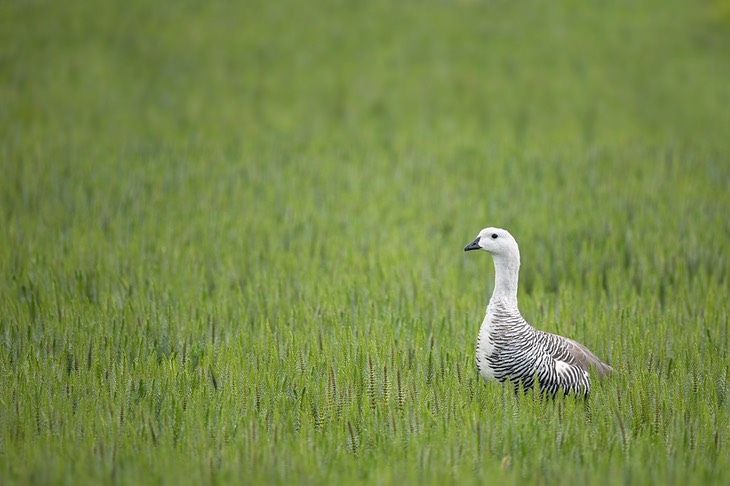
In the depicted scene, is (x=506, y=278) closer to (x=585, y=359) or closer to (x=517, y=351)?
(x=517, y=351)

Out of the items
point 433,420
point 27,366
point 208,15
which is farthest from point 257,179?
point 208,15

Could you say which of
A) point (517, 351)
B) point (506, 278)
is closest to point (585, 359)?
point (517, 351)

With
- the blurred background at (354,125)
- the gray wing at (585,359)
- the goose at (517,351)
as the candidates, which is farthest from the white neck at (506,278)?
the blurred background at (354,125)

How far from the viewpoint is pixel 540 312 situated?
6.77 m

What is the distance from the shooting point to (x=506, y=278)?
546 cm

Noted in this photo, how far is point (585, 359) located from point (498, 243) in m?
0.91

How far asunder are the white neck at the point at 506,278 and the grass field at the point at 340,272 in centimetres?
51

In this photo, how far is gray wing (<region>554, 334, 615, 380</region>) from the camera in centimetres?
536

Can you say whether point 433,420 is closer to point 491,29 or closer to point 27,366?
point 27,366

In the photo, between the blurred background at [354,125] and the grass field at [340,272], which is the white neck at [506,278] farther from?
the blurred background at [354,125]

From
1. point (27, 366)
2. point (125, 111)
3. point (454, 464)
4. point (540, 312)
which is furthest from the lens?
point (125, 111)

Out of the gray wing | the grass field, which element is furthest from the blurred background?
the gray wing

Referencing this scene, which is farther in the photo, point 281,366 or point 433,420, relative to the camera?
point 281,366

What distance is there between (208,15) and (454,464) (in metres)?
21.7
